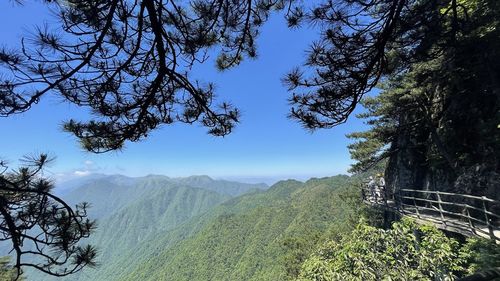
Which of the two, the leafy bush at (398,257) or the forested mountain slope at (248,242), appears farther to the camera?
the forested mountain slope at (248,242)

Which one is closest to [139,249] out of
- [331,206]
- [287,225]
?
[287,225]

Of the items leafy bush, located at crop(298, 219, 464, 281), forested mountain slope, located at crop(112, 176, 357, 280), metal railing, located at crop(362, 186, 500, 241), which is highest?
metal railing, located at crop(362, 186, 500, 241)

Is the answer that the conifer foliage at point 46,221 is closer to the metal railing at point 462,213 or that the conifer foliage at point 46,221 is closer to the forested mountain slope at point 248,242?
the metal railing at point 462,213

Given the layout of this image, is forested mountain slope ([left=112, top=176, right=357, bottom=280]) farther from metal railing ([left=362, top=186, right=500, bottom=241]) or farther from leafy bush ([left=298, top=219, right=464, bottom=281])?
leafy bush ([left=298, top=219, right=464, bottom=281])

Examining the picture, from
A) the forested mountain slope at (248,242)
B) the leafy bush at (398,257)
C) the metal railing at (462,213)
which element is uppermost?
the metal railing at (462,213)

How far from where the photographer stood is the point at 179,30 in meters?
3.32

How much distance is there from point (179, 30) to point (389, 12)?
2.14 m

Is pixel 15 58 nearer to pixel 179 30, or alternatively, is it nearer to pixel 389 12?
pixel 179 30

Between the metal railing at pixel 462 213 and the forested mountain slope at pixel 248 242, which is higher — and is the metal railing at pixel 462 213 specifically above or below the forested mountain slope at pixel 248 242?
above

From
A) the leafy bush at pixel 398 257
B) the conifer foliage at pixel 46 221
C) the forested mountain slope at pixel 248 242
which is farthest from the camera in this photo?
the forested mountain slope at pixel 248 242

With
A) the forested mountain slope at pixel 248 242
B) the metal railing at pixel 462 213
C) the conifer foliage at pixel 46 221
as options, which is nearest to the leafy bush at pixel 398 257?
the metal railing at pixel 462 213

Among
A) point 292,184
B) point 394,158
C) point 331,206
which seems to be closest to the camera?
point 394,158

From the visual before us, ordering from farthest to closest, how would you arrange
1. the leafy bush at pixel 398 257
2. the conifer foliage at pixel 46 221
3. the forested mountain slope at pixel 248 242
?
1. the forested mountain slope at pixel 248 242
2. the leafy bush at pixel 398 257
3. the conifer foliage at pixel 46 221

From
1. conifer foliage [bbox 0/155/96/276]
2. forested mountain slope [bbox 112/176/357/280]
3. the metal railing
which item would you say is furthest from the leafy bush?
forested mountain slope [bbox 112/176/357/280]
